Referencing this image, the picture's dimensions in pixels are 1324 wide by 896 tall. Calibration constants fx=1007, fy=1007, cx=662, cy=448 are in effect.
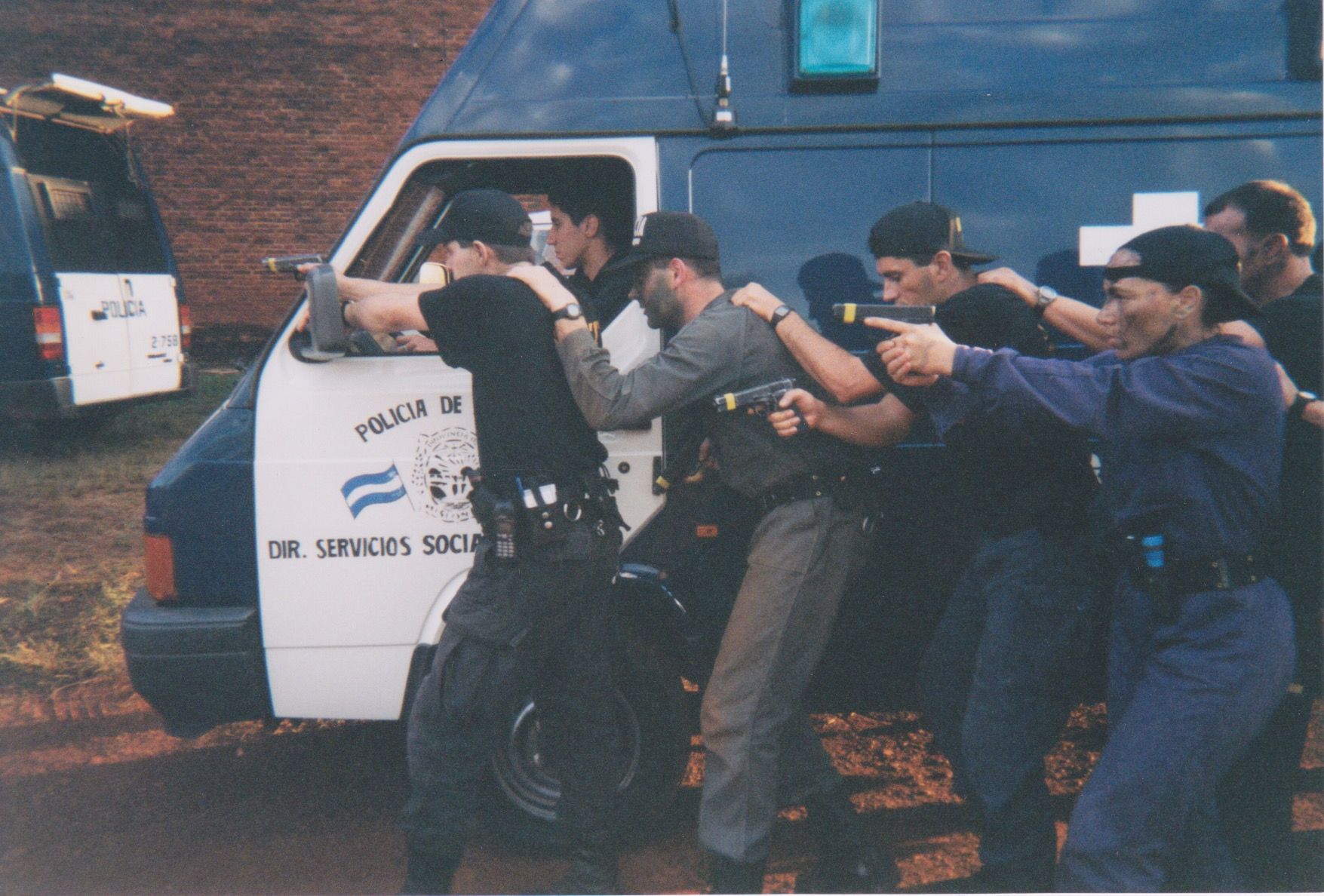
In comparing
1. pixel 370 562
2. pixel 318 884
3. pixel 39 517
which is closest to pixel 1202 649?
pixel 370 562

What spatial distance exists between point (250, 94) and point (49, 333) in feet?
16.8

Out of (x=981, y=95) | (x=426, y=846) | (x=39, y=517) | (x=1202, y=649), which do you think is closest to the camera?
(x=1202, y=649)

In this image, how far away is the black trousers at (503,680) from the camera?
2584 mm

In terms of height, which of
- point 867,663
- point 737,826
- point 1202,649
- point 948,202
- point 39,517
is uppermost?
point 948,202

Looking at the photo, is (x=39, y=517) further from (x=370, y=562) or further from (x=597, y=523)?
(x=597, y=523)

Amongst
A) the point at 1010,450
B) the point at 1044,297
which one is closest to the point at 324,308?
the point at 1010,450

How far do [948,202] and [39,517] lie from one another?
22.3 ft

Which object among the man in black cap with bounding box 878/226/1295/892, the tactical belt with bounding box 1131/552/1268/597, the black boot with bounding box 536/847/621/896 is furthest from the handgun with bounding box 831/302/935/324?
the black boot with bounding box 536/847/621/896

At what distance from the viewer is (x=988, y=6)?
2.88m

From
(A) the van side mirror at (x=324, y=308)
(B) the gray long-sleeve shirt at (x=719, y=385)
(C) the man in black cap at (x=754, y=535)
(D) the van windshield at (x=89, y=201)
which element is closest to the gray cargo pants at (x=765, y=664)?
(C) the man in black cap at (x=754, y=535)

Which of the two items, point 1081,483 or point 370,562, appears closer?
point 1081,483

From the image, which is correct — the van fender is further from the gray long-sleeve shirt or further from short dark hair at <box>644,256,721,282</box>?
short dark hair at <box>644,256,721,282</box>

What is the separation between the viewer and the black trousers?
2.58 meters

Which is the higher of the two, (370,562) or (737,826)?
(370,562)
